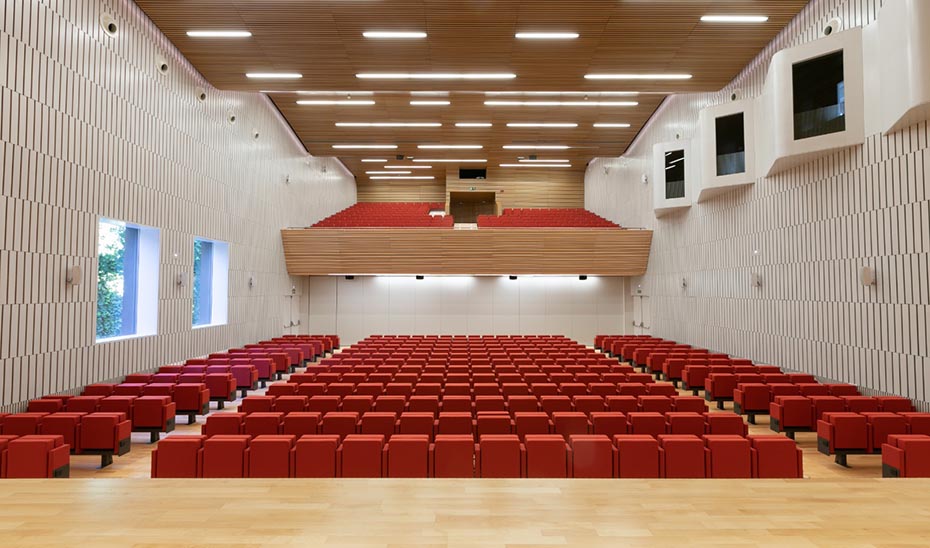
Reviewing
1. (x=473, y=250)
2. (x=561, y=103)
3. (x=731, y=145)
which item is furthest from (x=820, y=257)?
(x=473, y=250)

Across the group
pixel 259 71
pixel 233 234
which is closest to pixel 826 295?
pixel 259 71

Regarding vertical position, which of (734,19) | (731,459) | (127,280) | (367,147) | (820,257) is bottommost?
(731,459)

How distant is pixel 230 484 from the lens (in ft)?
12.5

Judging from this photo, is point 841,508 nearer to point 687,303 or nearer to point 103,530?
point 103,530

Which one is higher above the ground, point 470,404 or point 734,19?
point 734,19

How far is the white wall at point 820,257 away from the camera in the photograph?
7457 millimetres

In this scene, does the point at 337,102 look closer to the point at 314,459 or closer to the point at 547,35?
the point at 547,35

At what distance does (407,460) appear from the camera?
14.8 ft

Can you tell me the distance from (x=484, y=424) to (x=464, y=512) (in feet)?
6.95

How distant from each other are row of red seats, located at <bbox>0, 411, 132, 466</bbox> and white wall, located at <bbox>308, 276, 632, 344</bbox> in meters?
14.4

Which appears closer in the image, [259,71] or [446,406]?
[446,406]

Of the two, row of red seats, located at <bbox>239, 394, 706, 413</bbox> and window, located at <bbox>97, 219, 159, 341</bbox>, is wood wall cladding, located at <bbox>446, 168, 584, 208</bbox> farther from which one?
row of red seats, located at <bbox>239, 394, 706, 413</bbox>

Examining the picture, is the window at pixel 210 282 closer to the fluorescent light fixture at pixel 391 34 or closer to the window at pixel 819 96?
the fluorescent light fixture at pixel 391 34

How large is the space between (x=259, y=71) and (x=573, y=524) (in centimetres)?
1177
